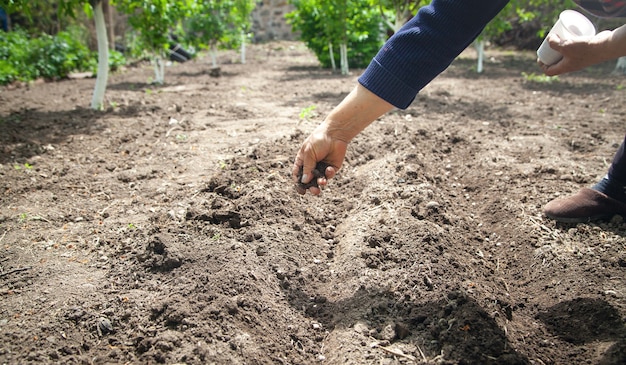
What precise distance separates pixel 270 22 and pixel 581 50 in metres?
15.7

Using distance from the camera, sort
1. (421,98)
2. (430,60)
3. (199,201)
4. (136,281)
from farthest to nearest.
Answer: (421,98) < (199,201) < (136,281) < (430,60)

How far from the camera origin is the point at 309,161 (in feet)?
6.64

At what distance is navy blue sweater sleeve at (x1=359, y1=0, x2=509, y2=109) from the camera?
1.75m

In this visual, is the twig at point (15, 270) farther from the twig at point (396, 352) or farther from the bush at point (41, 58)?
the bush at point (41, 58)

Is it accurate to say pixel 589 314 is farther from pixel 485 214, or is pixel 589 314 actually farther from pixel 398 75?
pixel 398 75

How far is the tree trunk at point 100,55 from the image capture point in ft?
17.3

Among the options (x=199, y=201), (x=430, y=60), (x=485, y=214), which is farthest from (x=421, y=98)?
(x=430, y=60)

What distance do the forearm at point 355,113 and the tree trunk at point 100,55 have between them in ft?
14.5

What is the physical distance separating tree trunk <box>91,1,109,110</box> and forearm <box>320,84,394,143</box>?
442cm

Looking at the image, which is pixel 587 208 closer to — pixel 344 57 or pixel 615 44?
pixel 615 44

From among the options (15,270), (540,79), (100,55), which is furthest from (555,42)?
(540,79)

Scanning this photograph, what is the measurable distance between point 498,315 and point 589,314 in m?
0.42

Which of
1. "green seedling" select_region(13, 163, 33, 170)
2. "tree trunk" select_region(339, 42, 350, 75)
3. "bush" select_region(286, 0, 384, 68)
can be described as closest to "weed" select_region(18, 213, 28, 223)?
"green seedling" select_region(13, 163, 33, 170)

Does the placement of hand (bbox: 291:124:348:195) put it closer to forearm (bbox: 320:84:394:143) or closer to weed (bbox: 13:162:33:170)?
forearm (bbox: 320:84:394:143)
